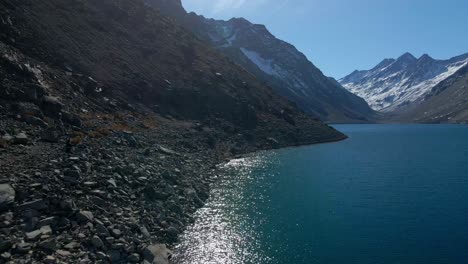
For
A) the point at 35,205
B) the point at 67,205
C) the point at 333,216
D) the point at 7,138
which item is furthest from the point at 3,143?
the point at 333,216

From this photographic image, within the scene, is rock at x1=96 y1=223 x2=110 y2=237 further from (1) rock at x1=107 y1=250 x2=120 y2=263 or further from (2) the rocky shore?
(1) rock at x1=107 y1=250 x2=120 y2=263

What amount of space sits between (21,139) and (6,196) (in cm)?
1737

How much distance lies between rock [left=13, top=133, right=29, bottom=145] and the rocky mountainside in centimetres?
16

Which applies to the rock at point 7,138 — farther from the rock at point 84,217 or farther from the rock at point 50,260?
the rock at point 50,260

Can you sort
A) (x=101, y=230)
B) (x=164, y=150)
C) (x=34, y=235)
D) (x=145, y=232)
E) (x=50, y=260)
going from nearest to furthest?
(x=50, y=260), (x=34, y=235), (x=101, y=230), (x=145, y=232), (x=164, y=150)

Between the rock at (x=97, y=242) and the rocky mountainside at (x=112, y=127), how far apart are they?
0.38ft

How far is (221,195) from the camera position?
61750mm

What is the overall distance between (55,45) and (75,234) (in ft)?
270

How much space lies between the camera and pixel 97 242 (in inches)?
1304

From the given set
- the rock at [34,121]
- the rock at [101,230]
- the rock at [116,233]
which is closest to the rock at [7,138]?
the rock at [34,121]

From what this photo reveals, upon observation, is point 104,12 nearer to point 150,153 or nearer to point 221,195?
point 150,153

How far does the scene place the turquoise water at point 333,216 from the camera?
126ft

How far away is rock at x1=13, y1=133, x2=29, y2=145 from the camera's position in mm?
47844

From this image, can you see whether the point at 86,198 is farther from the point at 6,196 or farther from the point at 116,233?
the point at 6,196
